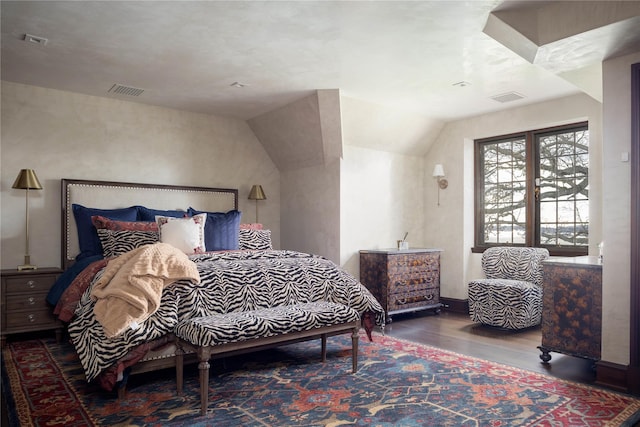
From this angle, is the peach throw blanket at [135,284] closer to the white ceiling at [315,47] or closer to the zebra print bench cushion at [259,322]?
the zebra print bench cushion at [259,322]

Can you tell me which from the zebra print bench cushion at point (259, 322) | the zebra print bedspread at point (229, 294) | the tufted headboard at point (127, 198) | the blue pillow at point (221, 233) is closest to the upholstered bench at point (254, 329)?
the zebra print bench cushion at point (259, 322)

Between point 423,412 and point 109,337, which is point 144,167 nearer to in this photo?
point 109,337

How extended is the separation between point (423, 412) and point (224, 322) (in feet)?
4.09

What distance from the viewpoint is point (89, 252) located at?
4.35m

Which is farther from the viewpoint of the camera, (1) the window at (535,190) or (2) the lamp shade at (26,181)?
(1) the window at (535,190)

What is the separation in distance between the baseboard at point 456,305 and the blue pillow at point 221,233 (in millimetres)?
2792

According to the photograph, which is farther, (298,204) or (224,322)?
(298,204)

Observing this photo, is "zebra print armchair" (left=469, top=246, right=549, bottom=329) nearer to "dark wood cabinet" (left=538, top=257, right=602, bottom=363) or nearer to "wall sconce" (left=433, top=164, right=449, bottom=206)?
"dark wood cabinet" (left=538, top=257, right=602, bottom=363)

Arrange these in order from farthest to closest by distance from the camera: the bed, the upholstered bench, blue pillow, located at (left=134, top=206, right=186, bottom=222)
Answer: blue pillow, located at (left=134, top=206, right=186, bottom=222), the bed, the upholstered bench

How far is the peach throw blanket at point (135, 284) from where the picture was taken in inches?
104

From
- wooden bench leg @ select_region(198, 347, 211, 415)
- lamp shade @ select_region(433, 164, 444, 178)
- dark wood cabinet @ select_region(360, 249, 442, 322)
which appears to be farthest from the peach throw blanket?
lamp shade @ select_region(433, 164, 444, 178)

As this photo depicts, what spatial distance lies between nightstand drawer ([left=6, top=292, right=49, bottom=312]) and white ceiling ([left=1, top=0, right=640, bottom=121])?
196 centimetres

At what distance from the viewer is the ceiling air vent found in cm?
441

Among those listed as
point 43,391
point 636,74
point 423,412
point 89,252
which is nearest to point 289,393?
point 423,412
